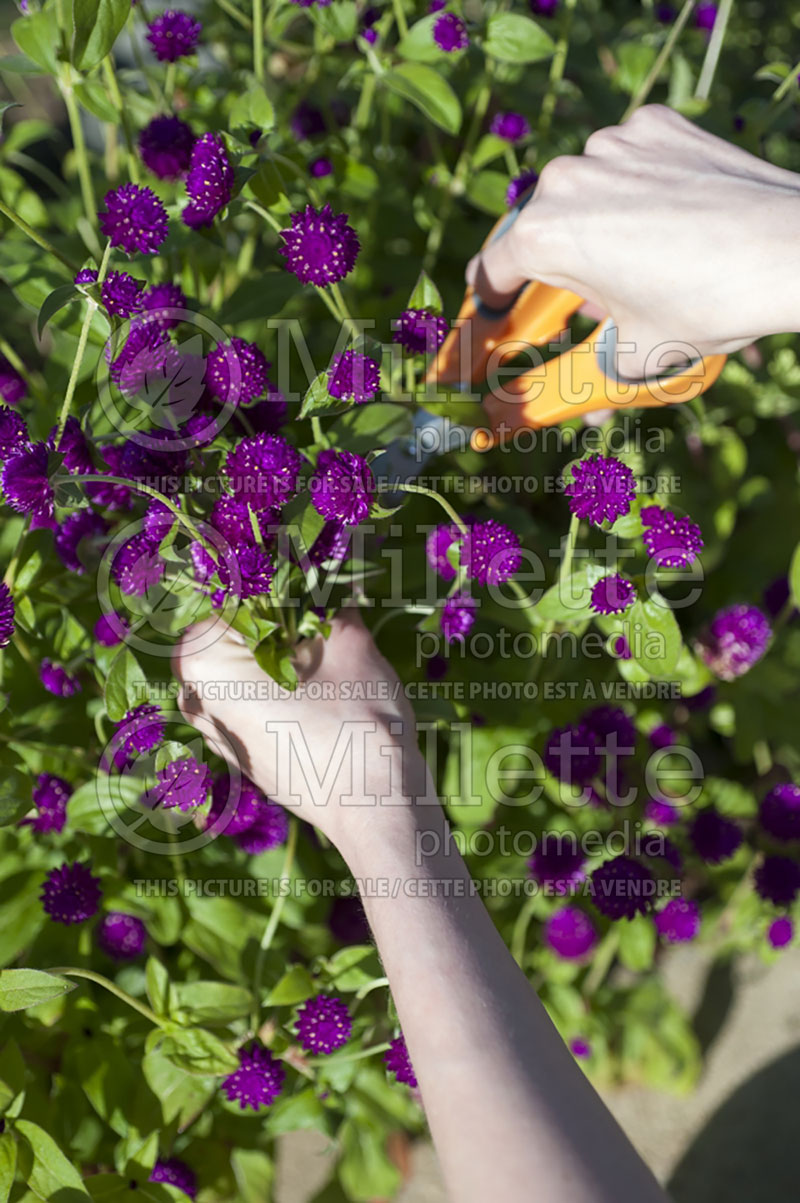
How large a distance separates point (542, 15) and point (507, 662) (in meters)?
0.91

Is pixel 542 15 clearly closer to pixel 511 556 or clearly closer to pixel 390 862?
pixel 511 556

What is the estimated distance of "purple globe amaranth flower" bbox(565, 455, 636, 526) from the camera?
78 centimetres

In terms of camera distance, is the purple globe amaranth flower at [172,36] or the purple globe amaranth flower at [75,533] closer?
the purple globe amaranth flower at [75,533]

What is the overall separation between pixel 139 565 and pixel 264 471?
0.15 m

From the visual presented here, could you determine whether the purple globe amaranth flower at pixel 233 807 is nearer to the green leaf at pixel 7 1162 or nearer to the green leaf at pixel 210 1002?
the green leaf at pixel 210 1002

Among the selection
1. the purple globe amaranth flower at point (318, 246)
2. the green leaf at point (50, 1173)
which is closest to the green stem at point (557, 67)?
the purple globe amaranth flower at point (318, 246)

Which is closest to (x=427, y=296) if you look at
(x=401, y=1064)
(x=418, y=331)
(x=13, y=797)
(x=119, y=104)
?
(x=418, y=331)

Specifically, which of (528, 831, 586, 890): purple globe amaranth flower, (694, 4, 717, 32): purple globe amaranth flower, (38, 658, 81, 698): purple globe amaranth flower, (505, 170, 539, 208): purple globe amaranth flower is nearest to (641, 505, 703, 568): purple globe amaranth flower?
(528, 831, 586, 890): purple globe amaranth flower

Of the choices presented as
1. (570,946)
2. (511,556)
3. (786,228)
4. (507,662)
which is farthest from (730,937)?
(786,228)

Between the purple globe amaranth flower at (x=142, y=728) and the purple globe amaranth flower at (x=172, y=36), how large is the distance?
0.73m

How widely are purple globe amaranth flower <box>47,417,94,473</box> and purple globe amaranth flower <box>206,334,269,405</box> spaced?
129 millimetres

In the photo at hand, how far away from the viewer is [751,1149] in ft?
4.74

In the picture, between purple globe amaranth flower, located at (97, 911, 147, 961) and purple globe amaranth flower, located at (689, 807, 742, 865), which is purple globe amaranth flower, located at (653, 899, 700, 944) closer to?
purple globe amaranth flower, located at (689, 807, 742, 865)

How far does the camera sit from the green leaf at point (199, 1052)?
87cm
